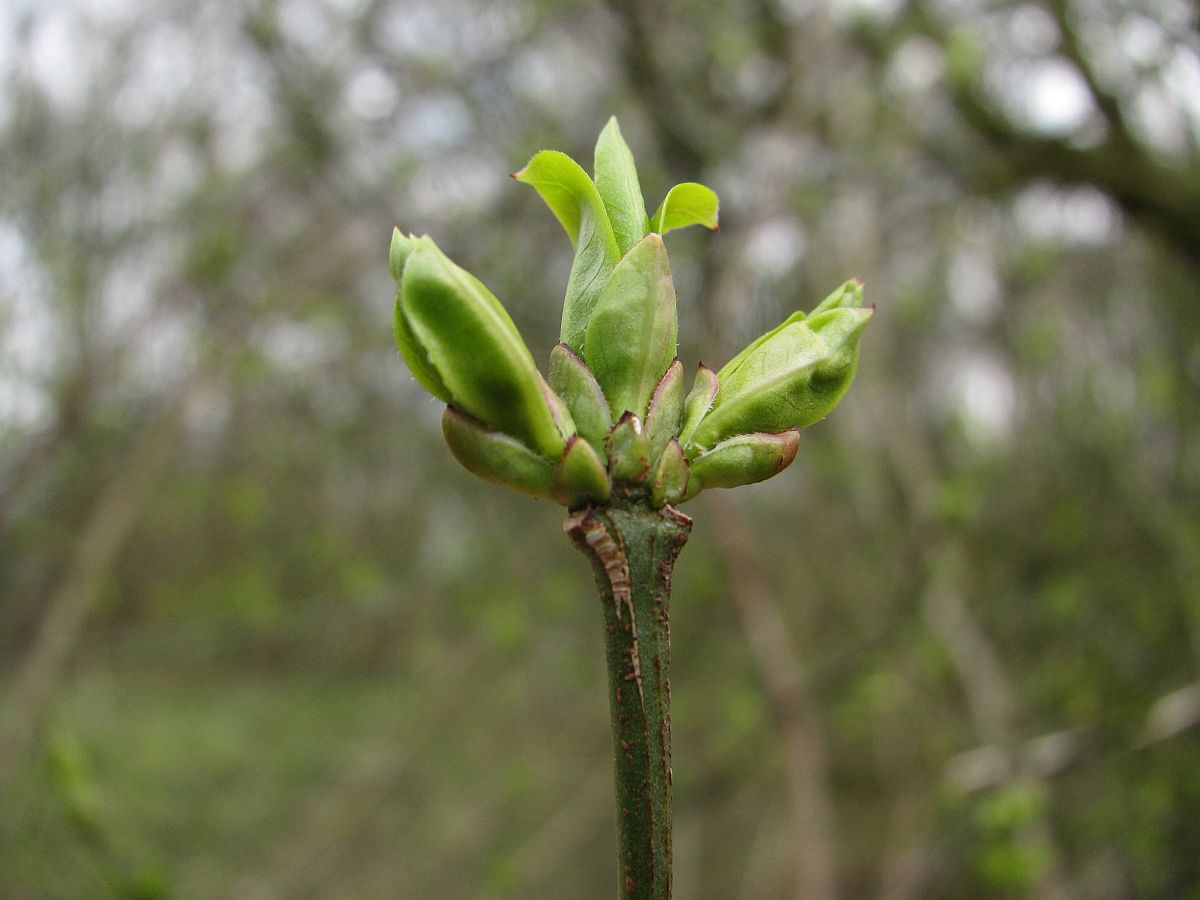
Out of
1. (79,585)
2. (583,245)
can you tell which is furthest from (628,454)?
(79,585)

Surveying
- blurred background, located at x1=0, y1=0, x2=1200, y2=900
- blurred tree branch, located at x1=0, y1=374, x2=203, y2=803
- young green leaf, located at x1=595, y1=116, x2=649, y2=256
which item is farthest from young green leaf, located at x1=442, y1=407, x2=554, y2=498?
blurred tree branch, located at x1=0, y1=374, x2=203, y2=803

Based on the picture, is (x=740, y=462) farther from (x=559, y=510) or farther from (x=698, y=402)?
(x=559, y=510)

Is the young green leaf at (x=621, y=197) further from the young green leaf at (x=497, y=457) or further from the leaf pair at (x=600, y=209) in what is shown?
the young green leaf at (x=497, y=457)

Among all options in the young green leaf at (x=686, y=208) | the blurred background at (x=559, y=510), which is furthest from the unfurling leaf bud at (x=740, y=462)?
the blurred background at (x=559, y=510)

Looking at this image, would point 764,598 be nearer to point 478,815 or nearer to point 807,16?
point 807,16

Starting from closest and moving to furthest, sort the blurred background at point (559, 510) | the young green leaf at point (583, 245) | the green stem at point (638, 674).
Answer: the green stem at point (638, 674) < the young green leaf at point (583, 245) < the blurred background at point (559, 510)

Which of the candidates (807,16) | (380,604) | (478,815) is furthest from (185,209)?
(478,815)

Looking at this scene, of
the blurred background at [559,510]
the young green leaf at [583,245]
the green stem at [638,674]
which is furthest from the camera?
the blurred background at [559,510]
